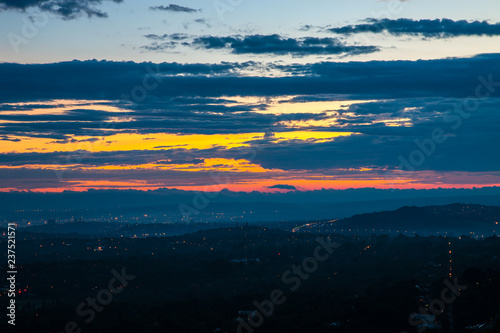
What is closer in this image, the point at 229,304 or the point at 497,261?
the point at 229,304

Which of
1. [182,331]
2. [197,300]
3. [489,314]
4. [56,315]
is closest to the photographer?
[489,314]

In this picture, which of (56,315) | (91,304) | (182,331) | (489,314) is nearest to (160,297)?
(91,304)

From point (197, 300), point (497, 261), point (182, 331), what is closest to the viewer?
point (182, 331)

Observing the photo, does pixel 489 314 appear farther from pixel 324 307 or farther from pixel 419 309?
pixel 324 307

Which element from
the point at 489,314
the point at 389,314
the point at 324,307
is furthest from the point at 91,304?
the point at 489,314

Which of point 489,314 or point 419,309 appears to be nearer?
point 489,314

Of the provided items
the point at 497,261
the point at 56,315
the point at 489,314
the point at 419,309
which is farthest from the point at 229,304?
the point at 497,261

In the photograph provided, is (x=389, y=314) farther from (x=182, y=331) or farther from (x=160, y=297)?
(x=160, y=297)

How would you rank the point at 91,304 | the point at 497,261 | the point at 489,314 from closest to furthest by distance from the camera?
the point at 489,314 → the point at 91,304 → the point at 497,261

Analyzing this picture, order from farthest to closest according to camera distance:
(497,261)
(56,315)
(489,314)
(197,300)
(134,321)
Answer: (497,261)
(197,300)
(56,315)
(134,321)
(489,314)
